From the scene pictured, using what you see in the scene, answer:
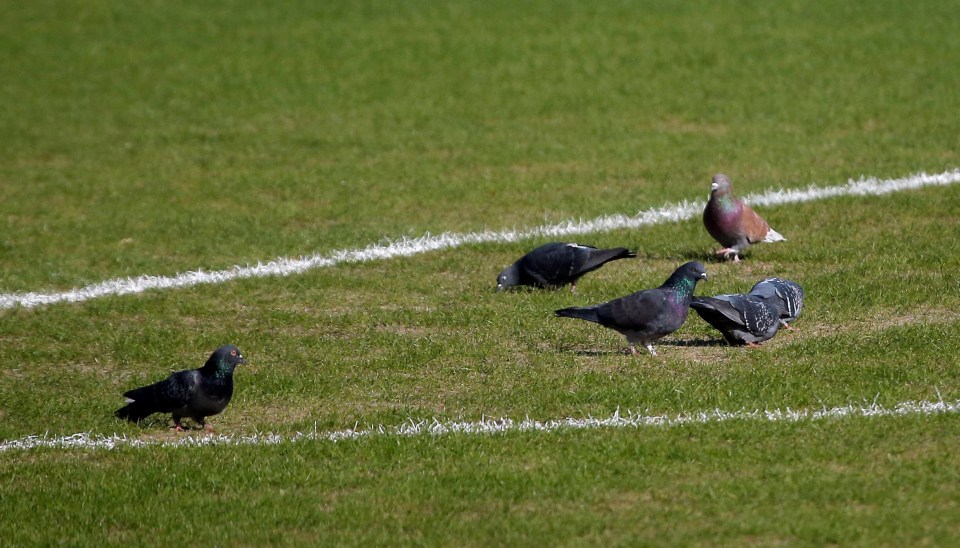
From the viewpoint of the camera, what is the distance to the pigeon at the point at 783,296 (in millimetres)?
9367

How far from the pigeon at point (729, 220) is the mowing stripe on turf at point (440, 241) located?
1756mm

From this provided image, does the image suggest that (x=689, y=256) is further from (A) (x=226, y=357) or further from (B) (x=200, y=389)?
(B) (x=200, y=389)

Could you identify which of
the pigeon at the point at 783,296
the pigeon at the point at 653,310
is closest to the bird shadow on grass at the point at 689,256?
the pigeon at the point at 783,296

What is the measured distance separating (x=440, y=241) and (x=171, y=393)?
5.46m

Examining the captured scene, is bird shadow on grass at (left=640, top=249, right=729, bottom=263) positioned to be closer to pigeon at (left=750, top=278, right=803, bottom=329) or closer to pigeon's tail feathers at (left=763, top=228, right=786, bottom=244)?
pigeon's tail feathers at (left=763, top=228, right=786, bottom=244)

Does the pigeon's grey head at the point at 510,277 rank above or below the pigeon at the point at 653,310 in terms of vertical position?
below

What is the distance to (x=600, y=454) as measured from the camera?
7.48 m

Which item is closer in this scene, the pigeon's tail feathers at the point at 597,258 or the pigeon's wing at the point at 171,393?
the pigeon's wing at the point at 171,393

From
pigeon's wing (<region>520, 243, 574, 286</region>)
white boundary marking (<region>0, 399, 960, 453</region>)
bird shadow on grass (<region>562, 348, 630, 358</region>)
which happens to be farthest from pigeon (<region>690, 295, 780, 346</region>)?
pigeon's wing (<region>520, 243, 574, 286</region>)

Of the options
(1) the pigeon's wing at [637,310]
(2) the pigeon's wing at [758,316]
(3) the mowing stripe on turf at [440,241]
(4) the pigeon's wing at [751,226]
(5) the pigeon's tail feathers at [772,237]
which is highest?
(1) the pigeon's wing at [637,310]

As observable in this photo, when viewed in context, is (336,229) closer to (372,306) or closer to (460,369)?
(372,306)

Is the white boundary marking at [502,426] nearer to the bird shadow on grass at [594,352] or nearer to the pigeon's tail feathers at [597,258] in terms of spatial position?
the bird shadow on grass at [594,352]

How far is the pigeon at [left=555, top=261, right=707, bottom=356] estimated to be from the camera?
8930 millimetres

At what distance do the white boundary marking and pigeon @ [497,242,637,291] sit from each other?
2.71 m
